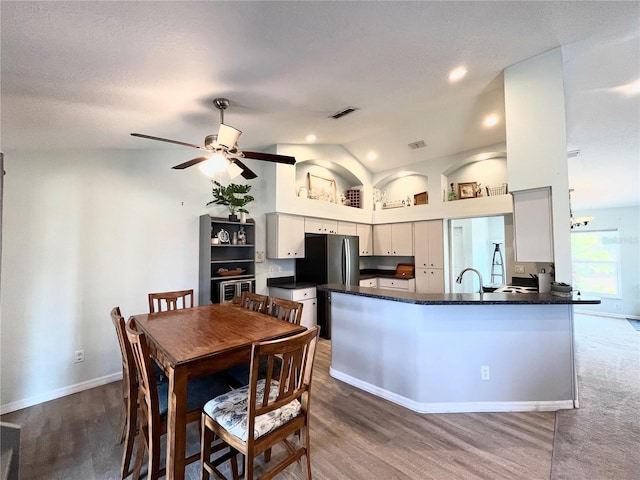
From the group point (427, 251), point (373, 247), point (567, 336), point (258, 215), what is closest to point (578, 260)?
point (427, 251)

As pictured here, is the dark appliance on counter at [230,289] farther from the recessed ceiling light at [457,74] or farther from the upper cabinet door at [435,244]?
the recessed ceiling light at [457,74]

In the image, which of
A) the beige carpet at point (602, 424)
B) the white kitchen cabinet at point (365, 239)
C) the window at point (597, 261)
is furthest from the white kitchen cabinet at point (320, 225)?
the window at point (597, 261)

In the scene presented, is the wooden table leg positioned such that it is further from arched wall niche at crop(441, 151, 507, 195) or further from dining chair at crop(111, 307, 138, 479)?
arched wall niche at crop(441, 151, 507, 195)

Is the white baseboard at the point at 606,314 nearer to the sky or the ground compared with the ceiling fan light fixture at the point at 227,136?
nearer to the ground

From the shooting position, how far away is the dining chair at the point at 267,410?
52.8 inches

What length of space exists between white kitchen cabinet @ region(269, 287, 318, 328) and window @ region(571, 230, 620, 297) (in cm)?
613

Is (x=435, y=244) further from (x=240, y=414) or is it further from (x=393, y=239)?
(x=240, y=414)

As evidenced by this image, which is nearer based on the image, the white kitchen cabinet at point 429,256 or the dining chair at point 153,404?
the dining chair at point 153,404

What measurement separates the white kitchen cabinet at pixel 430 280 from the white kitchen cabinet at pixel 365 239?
3.55 feet

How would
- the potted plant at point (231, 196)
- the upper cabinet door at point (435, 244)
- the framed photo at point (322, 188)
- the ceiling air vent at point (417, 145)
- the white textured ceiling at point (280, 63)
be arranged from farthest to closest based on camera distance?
the framed photo at point (322, 188)
the upper cabinet door at point (435, 244)
the ceiling air vent at point (417, 145)
the potted plant at point (231, 196)
the white textured ceiling at point (280, 63)

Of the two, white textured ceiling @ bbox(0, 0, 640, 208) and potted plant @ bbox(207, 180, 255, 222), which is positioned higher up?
white textured ceiling @ bbox(0, 0, 640, 208)

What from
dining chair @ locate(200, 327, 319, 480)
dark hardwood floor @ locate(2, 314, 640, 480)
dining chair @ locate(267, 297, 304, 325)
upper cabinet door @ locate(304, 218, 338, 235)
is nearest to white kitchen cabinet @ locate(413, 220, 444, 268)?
upper cabinet door @ locate(304, 218, 338, 235)

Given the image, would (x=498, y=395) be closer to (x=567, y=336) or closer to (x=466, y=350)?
(x=466, y=350)

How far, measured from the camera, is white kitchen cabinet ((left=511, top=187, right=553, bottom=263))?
2.61 metres
